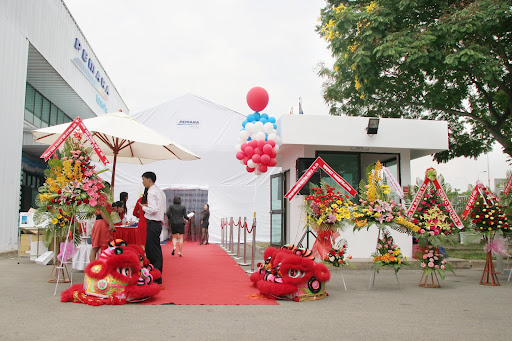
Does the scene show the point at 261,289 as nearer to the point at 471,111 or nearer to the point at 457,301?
the point at 457,301

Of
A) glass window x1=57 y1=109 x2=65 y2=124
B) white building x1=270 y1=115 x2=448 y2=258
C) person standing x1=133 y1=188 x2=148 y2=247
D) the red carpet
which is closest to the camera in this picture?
the red carpet

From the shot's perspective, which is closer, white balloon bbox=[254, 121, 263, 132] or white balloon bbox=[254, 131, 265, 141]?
white balloon bbox=[254, 131, 265, 141]

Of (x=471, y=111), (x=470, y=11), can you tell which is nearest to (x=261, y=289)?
(x=470, y=11)

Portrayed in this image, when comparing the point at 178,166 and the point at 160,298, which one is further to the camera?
the point at 178,166

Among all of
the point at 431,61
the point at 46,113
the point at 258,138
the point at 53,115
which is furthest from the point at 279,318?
the point at 53,115

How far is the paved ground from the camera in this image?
442 centimetres

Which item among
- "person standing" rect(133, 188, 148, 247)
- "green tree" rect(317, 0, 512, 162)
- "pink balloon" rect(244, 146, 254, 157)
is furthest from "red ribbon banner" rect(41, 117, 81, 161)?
"green tree" rect(317, 0, 512, 162)

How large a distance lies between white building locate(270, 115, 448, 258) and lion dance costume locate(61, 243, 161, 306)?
5394 millimetres

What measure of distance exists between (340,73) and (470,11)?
15.2 feet

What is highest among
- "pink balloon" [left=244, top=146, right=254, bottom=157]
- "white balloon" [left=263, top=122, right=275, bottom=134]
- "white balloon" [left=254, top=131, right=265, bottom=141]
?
"white balloon" [left=263, top=122, right=275, bottom=134]

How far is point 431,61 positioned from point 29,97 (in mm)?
14785

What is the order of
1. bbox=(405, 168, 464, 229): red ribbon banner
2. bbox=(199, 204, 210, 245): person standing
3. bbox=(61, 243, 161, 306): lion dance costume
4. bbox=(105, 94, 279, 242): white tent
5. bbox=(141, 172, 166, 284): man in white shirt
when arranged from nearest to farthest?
bbox=(61, 243, 161, 306): lion dance costume < bbox=(141, 172, 166, 284): man in white shirt < bbox=(405, 168, 464, 229): red ribbon banner < bbox=(199, 204, 210, 245): person standing < bbox=(105, 94, 279, 242): white tent

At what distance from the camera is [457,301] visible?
21.5ft

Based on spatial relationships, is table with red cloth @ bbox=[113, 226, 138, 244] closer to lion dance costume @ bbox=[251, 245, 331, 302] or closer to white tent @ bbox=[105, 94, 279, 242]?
lion dance costume @ bbox=[251, 245, 331, 302]
